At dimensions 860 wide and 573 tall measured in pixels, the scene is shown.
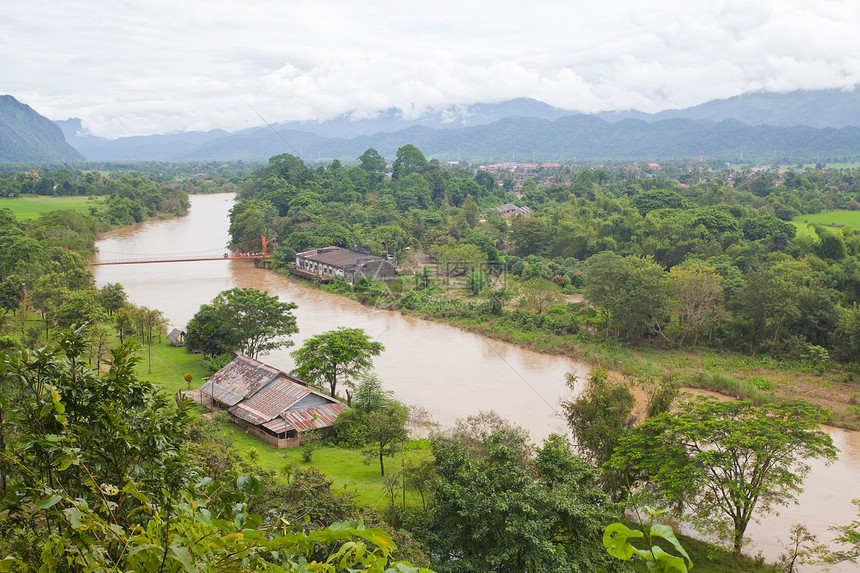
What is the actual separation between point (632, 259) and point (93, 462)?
20.2 metres

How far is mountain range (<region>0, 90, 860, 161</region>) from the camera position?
12188 cm

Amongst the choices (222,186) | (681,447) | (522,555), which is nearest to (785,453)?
(681,447)

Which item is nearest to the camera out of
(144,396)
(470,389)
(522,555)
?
(144,396)

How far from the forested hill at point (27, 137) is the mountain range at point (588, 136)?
11.6 feet

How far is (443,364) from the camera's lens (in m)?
17.6

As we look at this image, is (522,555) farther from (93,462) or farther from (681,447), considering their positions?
(93,462)

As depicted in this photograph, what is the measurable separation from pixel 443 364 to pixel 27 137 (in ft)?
470

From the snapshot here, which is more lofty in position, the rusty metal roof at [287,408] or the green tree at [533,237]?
the green tree at [533,237]

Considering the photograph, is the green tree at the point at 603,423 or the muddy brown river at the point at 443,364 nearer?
the green tree at the point at 603,423

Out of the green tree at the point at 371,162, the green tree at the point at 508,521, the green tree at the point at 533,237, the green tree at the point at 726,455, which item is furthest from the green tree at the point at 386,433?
the green tree at the point at 371,162

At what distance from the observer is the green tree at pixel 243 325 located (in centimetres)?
1602

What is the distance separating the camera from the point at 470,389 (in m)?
15.7

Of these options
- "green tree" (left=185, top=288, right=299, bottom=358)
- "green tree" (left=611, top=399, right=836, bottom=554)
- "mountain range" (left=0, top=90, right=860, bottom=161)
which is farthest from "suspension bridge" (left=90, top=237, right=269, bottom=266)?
"mountain range" (left=0, top=90, right=860, bottom=161)

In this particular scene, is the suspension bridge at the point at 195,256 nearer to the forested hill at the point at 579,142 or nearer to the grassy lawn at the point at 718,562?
the grassy lawn at the point at 718,562
